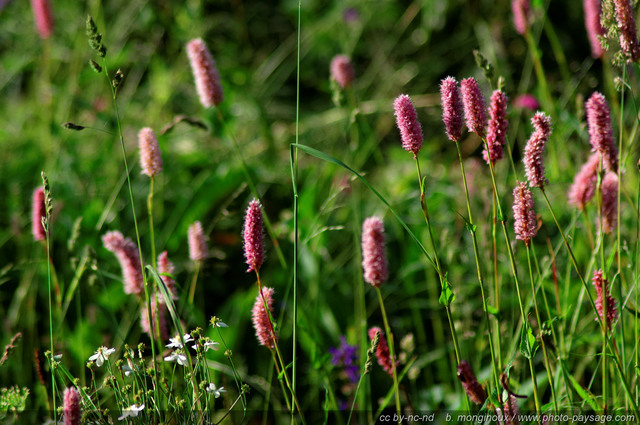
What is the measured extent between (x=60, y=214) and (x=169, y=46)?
5.93ft

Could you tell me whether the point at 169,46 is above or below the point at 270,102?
above

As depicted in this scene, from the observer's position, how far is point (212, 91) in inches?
63.4

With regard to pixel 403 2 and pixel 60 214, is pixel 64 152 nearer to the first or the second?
pixel 60 214

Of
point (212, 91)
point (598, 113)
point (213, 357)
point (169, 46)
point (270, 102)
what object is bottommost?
point (213, 357)

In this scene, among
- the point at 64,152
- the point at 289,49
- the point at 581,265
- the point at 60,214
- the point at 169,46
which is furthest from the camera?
the point at 169,46

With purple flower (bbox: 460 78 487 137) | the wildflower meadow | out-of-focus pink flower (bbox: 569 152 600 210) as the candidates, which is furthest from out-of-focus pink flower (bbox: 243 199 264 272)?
out-of-focus pink flower (bbox: 569 152 600 210)

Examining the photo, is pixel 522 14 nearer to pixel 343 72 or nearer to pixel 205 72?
pixel 343 72

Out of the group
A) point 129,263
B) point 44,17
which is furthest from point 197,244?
point 44,17

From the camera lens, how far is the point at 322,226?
2.20m

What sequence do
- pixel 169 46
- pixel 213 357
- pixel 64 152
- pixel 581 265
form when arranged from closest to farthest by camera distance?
pixel 213 357
pixel 581 265
pixel 64 152
pixel 169 46

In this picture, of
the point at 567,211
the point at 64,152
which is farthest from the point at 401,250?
the point at 64,152

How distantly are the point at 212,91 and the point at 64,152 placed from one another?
126 cm

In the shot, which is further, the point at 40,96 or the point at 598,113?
the point at 40,96

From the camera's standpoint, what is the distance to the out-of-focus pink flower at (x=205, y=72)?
1580mm
